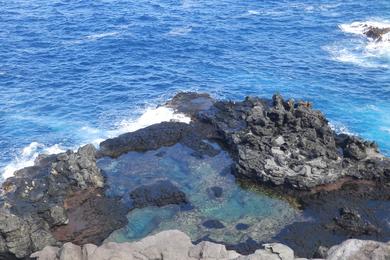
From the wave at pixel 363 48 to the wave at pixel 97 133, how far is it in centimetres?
3690

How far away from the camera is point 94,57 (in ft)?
308

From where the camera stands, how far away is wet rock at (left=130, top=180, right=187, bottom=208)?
5694 centimetres

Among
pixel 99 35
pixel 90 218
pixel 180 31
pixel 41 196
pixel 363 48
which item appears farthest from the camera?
pixel 180 31

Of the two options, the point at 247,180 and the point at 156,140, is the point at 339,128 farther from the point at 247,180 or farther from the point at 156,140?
the point at 156,140

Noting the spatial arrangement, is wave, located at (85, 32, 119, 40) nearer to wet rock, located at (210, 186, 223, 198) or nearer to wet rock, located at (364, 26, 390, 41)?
wet rock, located at (364, 26, 390, 41)

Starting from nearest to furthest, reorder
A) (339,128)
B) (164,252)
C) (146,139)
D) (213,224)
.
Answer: (164,252) < (213,224) < (146,139) < (339,128)

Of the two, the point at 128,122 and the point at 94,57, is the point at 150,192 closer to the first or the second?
the point at 128,122

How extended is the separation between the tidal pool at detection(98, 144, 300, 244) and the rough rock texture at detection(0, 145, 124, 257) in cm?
267

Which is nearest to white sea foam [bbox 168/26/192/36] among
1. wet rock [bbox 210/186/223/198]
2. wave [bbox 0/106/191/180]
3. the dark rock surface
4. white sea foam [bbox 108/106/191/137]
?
wave [bbox 0/106/191/180]

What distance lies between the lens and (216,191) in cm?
5859

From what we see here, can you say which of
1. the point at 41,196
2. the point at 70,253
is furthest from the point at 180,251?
the point at 41,196

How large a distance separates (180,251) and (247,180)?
66.3ft

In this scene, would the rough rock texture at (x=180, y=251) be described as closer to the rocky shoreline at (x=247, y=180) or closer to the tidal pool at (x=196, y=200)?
the rocky shoreline at (x=247, y=180)

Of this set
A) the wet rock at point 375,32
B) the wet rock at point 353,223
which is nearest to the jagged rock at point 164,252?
the wet rock at point 353,223
